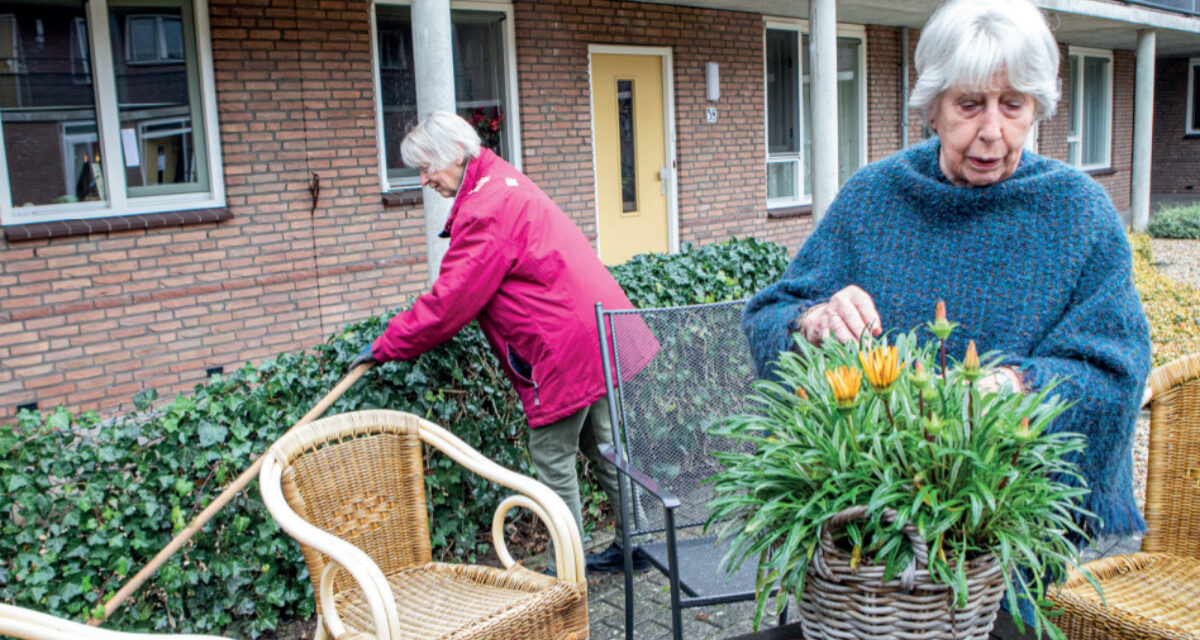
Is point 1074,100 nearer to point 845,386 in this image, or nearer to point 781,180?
point 781,180

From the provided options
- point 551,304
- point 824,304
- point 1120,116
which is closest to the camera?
point 824,304

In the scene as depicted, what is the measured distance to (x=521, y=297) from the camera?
133 inches

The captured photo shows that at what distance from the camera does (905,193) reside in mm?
1917

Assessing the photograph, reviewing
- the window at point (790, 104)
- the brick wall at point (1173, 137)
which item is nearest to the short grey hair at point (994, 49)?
the window at point (790, 104)

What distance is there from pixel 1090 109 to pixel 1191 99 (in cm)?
547

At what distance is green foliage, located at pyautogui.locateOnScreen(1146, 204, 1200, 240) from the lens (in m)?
18.9

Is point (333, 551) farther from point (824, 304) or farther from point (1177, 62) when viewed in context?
point (1177, 62)

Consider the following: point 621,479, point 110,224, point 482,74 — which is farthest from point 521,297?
point 482,74

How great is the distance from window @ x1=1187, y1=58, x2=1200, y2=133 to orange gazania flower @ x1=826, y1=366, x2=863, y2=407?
26558 millimetres

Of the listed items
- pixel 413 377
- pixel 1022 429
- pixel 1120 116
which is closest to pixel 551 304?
pixel 413 377

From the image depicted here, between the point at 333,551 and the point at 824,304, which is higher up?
the point at 824,304

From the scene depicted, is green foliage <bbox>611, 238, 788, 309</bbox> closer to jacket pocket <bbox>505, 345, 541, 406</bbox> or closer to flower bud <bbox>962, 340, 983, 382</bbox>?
jacket pocket <bbox>505, 345, 541, 406</bbox>

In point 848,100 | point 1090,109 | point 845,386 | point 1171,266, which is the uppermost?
point 1090,109

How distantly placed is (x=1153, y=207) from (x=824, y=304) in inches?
975
